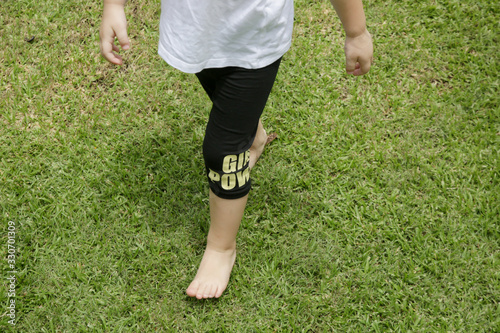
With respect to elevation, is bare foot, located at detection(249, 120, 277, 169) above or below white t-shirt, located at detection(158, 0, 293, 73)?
below

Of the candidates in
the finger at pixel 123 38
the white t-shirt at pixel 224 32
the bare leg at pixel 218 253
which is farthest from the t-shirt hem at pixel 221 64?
the bare leg at pixel 218 253

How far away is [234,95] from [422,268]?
1287mm

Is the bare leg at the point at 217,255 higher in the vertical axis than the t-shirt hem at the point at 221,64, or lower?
lower

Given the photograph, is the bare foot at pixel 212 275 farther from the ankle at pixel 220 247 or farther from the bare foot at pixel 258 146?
the bare foot at pixel 258 146

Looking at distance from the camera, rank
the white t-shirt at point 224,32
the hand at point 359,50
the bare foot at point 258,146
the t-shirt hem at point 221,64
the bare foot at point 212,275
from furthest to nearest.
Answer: the bare foot at point 258,146, the bare foot at point 212,275, the hand at point 359,50, the t-shirt hem at point 221,64, the white t-shirt at point 224,32

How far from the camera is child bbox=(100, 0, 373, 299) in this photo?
5.60 ft

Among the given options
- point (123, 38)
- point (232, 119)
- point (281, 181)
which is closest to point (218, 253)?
point (281, 181)

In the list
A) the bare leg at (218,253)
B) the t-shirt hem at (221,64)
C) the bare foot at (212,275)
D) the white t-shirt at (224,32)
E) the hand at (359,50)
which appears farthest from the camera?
the bare foot at (212,275)

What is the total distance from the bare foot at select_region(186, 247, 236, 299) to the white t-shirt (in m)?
0.97

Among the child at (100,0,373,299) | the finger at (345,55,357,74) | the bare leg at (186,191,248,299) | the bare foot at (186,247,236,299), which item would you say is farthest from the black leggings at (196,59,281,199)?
the bare foot at (186,247,236,299)

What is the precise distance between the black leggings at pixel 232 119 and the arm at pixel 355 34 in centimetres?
28

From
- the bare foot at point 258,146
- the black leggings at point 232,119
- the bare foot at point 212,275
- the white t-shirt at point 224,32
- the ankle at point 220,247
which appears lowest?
the bare foot at point 212,275

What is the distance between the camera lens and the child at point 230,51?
171 cm

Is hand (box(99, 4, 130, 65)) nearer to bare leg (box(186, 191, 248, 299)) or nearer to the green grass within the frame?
bare leg (box(186, 191, 248, 299))
